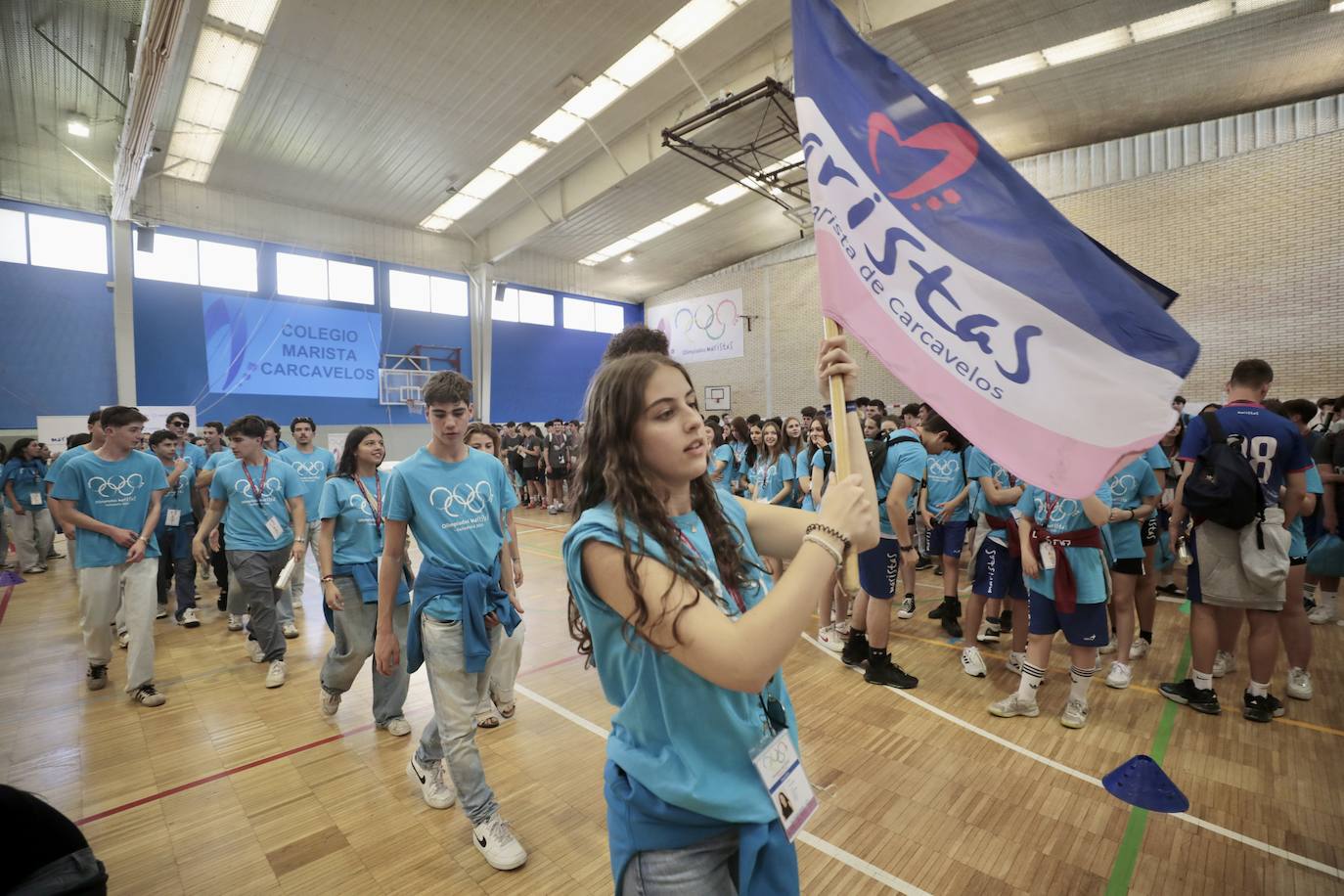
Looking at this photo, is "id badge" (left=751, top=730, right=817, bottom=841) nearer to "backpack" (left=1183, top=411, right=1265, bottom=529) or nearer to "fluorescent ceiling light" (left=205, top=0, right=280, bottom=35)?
"backpack" (left=1183, top=411, right=1265, bottom=529)

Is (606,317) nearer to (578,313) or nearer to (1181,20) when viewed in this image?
(578,313)

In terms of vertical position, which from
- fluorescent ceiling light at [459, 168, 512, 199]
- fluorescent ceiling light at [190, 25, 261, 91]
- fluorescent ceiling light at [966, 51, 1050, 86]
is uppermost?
fluorescent ceiling light at [966, 51, 1050, 86]

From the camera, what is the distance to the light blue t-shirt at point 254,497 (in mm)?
4578

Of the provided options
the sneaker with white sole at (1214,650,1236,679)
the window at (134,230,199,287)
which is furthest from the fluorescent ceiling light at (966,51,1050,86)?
the window at (134,230,199,287)

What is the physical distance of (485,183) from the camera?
1377 centimetres

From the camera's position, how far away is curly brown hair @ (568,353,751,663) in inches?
39.9

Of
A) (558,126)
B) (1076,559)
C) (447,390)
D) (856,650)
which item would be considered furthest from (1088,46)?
(447,390)

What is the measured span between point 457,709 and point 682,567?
204cm

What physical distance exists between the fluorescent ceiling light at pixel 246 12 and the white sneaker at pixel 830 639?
1091cm

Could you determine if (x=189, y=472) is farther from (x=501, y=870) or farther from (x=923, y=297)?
(x=923, y=297)

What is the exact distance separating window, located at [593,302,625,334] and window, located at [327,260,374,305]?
7.38 m

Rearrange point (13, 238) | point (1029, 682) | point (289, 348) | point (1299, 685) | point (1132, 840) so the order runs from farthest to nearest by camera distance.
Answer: point (289, 348)
point (13, 238)
point (1299, 685)
point (1029, 682)
point (1132, 840)

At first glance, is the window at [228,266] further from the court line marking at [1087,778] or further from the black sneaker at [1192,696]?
the black sneaker at [1192,696]

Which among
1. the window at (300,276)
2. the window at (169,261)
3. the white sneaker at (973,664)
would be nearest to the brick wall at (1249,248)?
the white sneaker at (973,664)
